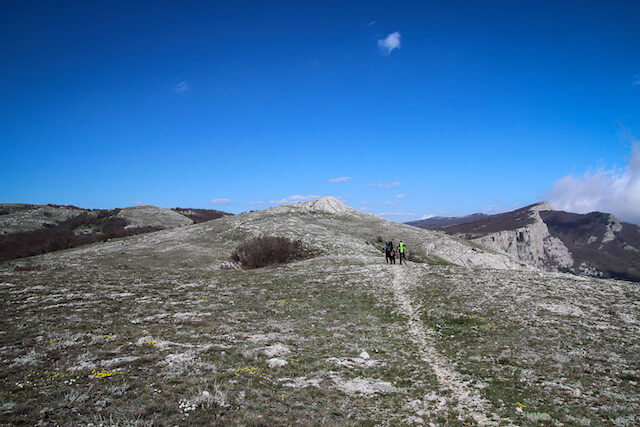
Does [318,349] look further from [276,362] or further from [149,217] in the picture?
[149,217]

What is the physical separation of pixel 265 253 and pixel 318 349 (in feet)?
82.7

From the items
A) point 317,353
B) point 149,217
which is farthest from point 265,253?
point 149,217

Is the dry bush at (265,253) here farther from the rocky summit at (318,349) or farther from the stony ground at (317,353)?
the stony ground at (317,353)

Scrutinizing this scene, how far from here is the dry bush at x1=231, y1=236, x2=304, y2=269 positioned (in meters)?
36.9

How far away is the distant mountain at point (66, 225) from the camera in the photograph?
183ft

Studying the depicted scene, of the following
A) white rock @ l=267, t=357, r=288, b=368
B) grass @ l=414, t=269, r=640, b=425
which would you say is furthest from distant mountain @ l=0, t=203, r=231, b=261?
grass @ l=414, t=269, r=640, b=425

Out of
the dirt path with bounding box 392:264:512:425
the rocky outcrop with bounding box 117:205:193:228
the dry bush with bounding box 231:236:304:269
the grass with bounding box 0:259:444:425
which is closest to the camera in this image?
the grass with bounding box 0:259:444:425

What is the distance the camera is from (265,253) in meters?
37.9

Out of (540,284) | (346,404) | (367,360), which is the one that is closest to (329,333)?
(367,360)

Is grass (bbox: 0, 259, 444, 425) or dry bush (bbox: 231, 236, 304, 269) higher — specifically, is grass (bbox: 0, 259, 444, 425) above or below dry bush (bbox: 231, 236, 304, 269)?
below

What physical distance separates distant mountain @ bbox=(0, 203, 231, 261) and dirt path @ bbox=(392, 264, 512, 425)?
2365 inches

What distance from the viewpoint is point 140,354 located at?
11.5 metres

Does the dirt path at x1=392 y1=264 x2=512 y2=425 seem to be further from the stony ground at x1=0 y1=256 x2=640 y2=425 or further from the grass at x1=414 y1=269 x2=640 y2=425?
the grass at x1=414 y1=269 x2=640 y2=425

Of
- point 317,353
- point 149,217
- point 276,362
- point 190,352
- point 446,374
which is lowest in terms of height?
point 446,374
